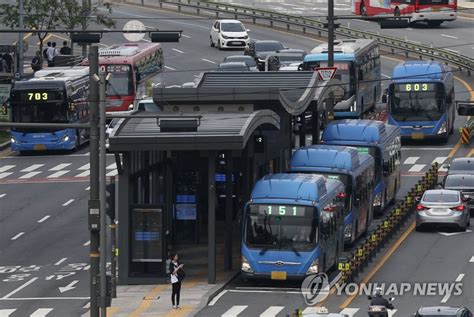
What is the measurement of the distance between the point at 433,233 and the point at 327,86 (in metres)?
7.98

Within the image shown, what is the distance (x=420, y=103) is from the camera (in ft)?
257

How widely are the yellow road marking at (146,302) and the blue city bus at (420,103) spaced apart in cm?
2976

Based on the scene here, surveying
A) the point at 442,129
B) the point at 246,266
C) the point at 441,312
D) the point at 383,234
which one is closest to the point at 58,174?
the point at 442,129

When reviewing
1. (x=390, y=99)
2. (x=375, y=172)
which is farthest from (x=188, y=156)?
(x=390, y=99)

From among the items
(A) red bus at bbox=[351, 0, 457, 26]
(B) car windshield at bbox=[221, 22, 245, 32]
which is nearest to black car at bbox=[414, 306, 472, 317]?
(B) car windshield at bbox=[221, 22, 245, 32]

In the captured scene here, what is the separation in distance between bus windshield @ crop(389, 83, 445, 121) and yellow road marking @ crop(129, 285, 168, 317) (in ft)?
98.7

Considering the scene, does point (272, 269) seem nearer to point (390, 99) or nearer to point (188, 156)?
point (188, 156)

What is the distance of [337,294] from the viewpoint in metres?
48.7

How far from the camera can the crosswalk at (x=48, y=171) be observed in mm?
70875

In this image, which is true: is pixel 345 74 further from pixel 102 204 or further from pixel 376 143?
pixel 102 204

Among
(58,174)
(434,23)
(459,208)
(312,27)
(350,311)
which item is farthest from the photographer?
(434,23)

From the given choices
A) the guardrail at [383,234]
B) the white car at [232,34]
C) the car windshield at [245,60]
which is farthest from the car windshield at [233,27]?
the guardrail at [383,234]

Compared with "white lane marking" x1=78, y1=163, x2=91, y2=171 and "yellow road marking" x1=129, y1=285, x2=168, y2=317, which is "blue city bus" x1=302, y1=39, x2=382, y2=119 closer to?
"white lane marking" x1=78, y1=163, x2=91, y2=171

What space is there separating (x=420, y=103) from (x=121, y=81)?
15.4m
